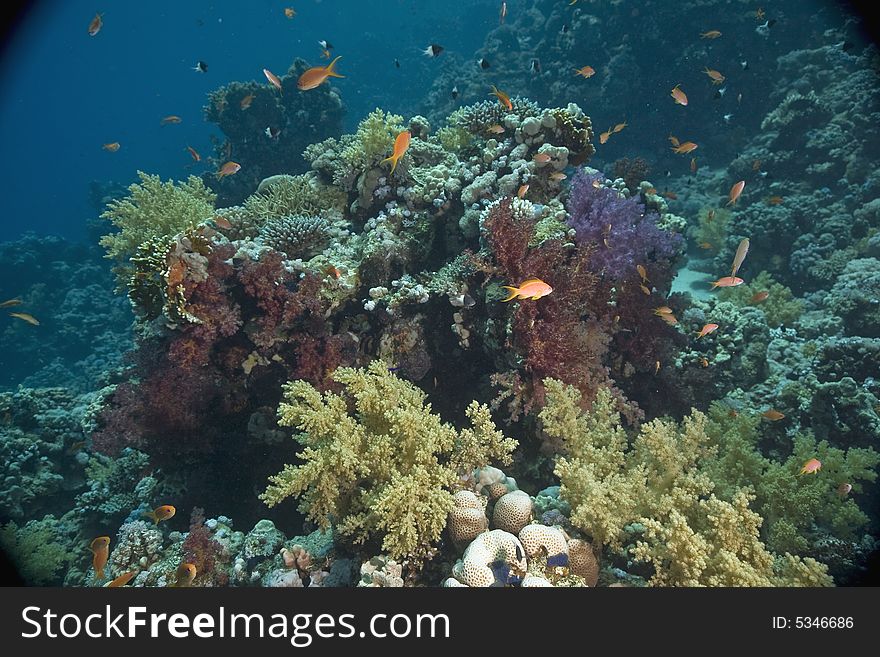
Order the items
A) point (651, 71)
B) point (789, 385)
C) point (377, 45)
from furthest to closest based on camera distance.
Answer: point (377, 45)
point (651, 71)
point (789, 385)

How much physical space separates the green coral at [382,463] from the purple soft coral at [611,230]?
9.24 feet

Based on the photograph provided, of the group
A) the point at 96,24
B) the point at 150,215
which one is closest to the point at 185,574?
the point at 150,215

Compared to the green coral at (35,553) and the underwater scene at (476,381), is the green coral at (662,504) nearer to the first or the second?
the underwater scene at (476,381)

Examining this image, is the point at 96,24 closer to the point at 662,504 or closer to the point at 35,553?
the point at 35,553

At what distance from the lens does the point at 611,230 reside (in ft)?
17.9

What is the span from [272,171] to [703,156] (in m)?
17.1

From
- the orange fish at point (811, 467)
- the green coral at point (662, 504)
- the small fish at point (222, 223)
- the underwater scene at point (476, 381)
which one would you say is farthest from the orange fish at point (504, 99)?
the orange fish at point (811, 467)

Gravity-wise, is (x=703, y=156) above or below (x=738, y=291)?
above

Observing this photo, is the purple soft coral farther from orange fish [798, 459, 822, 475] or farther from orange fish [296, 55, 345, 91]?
orange fish [296, 55, 345, 91]

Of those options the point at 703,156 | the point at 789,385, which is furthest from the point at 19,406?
the point at 703,156

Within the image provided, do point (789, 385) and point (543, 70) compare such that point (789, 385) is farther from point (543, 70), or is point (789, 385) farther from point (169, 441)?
point (543, 70)

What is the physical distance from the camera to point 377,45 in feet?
151

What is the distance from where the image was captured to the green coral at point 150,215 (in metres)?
6.36

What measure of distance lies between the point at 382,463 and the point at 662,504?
7.69 ft
